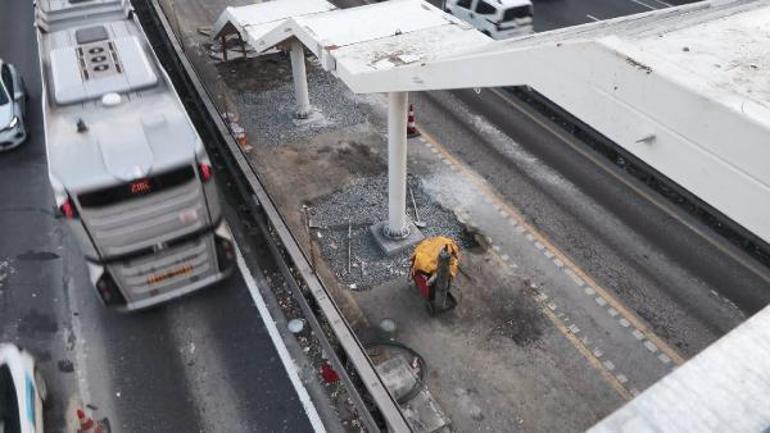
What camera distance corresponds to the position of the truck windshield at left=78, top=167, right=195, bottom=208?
8.55m

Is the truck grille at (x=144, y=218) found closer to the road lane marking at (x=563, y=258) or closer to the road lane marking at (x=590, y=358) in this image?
the road lane marking at (x=590, y=358)

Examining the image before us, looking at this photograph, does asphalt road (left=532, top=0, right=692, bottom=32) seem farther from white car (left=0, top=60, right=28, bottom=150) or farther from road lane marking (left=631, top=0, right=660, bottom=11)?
white car (left=0, top=60, right=28, bottom=150)

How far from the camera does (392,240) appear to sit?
40.7ft

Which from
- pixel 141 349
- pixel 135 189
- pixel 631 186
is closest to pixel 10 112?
pixel 141 349

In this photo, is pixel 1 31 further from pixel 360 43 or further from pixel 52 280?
pixel 360 43

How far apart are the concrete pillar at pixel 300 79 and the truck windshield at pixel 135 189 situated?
6.77 metres

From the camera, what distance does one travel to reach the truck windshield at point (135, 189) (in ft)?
28.1

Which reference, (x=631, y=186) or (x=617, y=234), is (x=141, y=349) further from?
(x=631, y=186)

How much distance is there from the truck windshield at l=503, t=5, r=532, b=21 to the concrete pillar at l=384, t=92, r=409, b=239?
9.98 metres

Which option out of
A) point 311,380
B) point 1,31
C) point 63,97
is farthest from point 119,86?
point 1,31

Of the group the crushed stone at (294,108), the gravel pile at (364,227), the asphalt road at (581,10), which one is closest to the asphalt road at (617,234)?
the gravel pile at (364,227)

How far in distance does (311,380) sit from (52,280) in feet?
19.4

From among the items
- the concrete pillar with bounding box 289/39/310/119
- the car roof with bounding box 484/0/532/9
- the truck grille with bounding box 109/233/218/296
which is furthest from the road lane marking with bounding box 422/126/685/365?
the truck grille with bounding box 109/233/218/296

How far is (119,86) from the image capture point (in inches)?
417
